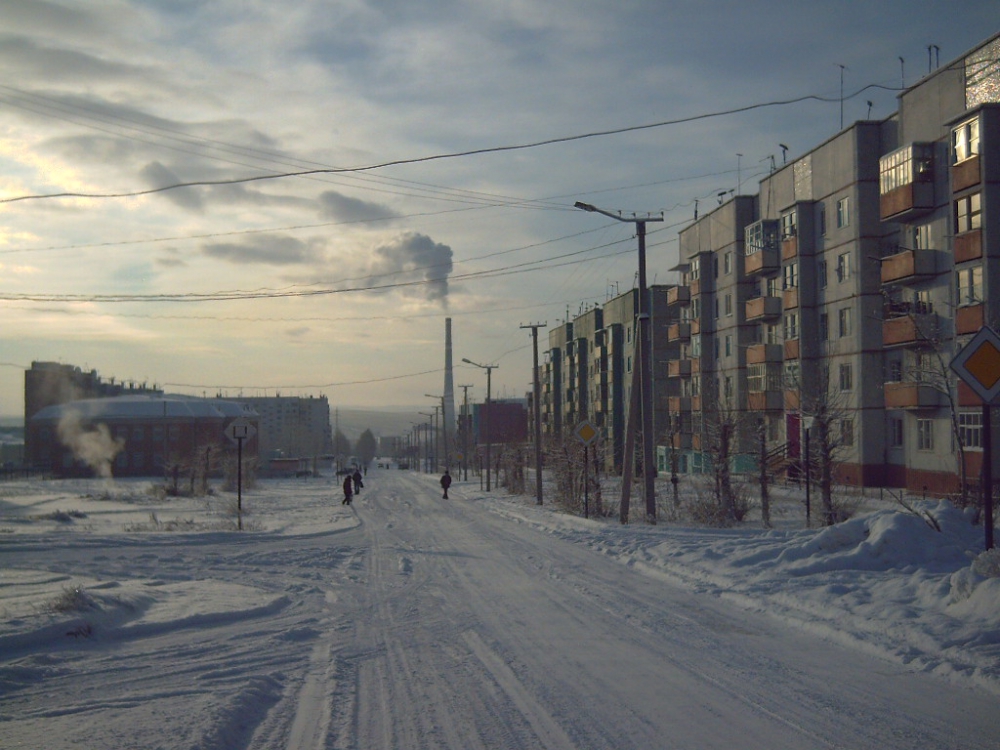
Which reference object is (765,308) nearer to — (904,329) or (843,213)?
(843,213)

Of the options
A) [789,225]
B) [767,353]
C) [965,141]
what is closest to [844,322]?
[767,353]

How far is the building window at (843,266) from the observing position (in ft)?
143

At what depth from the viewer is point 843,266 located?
4419 cm

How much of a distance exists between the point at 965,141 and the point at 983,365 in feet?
91.8

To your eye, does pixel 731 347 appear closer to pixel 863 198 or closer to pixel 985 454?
pixel 863 198

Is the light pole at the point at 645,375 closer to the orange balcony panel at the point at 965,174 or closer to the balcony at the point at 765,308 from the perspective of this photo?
the orange balcony panel at the point at 965,174

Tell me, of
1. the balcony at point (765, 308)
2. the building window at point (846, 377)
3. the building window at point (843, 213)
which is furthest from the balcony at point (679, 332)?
the building window at point (846, 377)

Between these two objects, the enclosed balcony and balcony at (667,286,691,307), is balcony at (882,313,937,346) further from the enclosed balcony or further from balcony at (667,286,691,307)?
balcony at (667,286,691,307)

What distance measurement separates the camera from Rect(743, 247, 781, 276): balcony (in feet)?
165

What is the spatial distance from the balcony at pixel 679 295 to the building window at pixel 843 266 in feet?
62.3

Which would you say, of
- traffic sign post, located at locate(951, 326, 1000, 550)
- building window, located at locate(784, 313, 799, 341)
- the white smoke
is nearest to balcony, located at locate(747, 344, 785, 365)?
building window, located at locate(784, 313, 799, 341)

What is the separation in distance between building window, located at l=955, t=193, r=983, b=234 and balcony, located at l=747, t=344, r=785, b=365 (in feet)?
51.6

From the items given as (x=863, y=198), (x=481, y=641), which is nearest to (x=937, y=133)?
(x=863, y=198)

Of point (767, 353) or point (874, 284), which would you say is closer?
point (874, 284)
